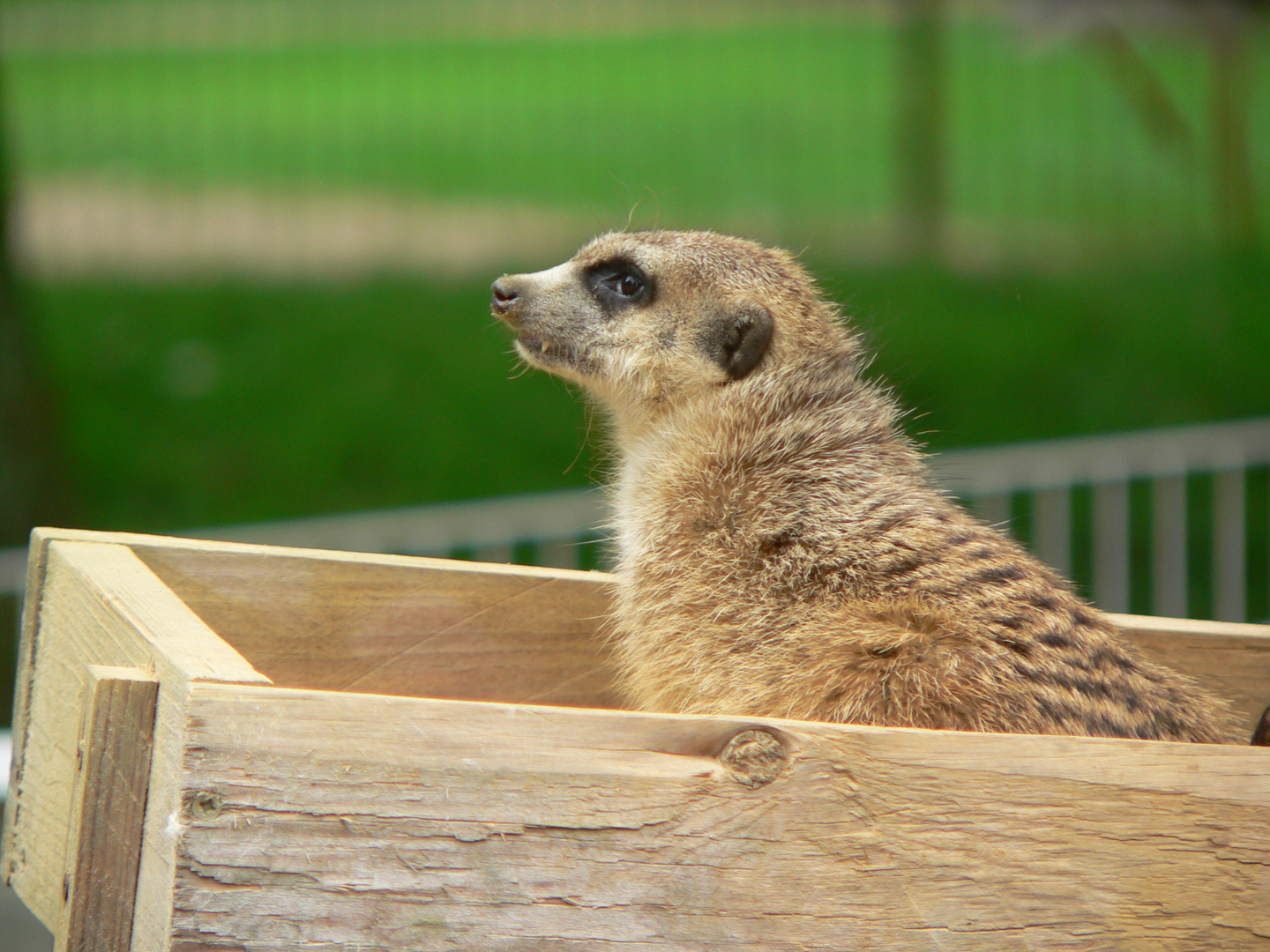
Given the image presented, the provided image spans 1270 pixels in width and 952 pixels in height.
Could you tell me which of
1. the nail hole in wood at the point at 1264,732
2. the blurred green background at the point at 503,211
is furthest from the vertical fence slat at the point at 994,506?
the nail hole in wood at the point at 1264,732

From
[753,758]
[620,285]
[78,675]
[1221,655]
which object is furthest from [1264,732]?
[78,675]

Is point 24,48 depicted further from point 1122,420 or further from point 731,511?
point 731,511

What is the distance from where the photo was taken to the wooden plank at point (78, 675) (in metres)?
1.13

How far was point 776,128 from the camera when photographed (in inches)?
428

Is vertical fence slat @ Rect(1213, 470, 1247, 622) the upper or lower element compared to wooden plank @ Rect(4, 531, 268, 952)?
upper

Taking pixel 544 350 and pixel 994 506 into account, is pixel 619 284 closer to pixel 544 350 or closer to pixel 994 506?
pixel 544 350

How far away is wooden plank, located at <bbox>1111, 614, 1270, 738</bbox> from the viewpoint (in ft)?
6.37

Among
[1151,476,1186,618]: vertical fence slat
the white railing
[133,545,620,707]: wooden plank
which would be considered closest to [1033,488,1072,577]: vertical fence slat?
the white railing

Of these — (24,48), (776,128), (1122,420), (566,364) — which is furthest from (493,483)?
(776,128)

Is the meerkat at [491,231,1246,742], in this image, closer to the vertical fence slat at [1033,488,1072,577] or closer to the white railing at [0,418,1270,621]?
the white railing at [0,418,1270,621]

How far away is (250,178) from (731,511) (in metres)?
8.29

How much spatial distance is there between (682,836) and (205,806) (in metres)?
0.38

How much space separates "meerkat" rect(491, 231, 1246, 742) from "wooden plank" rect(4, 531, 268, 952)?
65cm

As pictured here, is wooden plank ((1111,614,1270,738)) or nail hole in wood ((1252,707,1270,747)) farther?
wooden plank ((1111,614,1270,738))
